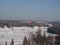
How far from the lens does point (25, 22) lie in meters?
1.88

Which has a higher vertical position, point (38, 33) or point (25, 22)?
point (25, 22)

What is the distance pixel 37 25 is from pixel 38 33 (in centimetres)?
12

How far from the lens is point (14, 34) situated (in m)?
1.86

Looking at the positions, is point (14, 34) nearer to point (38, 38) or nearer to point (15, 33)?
point (15, 33)

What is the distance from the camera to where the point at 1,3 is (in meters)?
1.84

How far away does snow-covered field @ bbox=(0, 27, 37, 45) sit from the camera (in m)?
1.83

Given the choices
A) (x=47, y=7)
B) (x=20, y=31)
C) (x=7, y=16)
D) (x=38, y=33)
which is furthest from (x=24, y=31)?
(x=47, y=7)

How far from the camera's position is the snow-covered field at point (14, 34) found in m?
1.83

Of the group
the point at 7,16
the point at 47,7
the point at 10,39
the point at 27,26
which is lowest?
the point at 10,39

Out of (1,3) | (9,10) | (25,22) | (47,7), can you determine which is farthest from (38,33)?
(1,3)

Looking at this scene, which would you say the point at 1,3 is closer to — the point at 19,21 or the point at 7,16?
the point at 7,16

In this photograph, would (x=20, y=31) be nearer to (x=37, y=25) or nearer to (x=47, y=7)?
(x=37, y=25)

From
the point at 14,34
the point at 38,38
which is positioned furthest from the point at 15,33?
the point at 38,38

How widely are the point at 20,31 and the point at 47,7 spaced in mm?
506
